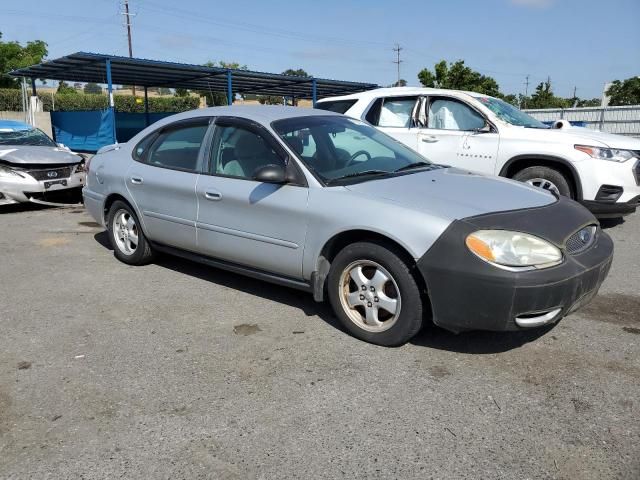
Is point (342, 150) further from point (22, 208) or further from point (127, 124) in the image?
point (127, 124)

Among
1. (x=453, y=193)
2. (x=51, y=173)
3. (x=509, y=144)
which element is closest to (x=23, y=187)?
(x=51, y=173)

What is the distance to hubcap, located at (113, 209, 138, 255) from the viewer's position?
18.0ft

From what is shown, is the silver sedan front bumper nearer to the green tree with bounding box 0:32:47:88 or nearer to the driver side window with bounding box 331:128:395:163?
the driver side window with bounding box 331:128:395:163

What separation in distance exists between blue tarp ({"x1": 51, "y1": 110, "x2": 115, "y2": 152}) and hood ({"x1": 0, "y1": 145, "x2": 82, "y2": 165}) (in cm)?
648

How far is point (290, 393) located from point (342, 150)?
6.69ft

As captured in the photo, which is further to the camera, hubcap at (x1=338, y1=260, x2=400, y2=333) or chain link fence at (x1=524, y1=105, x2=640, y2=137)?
chain link fence at (x1=524, y1=105, x2=640, y2=137)

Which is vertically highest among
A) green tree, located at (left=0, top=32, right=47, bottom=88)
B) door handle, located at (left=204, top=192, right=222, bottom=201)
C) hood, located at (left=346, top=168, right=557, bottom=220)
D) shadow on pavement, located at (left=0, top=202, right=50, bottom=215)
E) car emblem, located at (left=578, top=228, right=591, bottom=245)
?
green tree, located at (left=0, top=32, right=47, bottom=88)

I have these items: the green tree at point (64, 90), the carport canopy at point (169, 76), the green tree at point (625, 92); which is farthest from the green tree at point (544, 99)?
the green tree at point (64, 90)

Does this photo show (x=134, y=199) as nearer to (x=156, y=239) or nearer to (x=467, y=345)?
(x=156, y=239)

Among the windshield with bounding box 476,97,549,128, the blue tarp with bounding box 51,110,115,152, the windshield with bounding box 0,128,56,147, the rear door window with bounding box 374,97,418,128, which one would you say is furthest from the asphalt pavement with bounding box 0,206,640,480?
the blue tarp with bounding box 51,110,115,152

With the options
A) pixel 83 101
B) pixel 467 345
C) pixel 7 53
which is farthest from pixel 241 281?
pixel 7 53

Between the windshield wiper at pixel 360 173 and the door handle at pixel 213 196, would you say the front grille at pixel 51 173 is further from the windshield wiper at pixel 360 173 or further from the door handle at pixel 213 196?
the windshield wiper at pixel 360 173

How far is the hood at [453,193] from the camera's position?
3455 millimetres

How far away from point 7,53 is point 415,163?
47466mm
